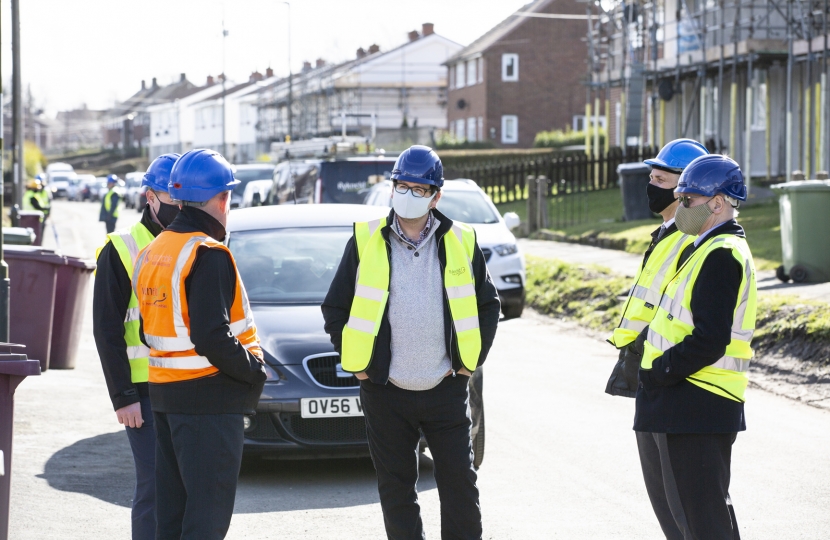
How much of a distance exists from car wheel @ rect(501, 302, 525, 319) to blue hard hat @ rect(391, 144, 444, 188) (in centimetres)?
1005

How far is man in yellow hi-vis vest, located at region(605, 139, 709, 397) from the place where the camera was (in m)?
4.52

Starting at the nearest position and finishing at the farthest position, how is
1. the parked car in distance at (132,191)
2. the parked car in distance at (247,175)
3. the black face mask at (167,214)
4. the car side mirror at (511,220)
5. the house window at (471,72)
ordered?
the black face mask at (167,214) < the car side mirror at (511,220) < the parked car in distance at (247,175) < the parked car in distance at (132,191) < the house window at (471,72)

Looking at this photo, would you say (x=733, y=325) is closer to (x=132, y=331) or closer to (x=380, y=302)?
(x=380, y=302)

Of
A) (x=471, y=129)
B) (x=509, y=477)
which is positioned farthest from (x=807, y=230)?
(x=471, y=129)

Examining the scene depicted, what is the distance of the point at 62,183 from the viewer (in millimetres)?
78938

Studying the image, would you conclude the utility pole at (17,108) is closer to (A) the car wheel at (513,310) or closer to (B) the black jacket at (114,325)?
(A) the car wheel at (513,310)

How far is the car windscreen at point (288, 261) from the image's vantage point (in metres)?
7.79

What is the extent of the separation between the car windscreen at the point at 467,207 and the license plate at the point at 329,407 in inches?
336

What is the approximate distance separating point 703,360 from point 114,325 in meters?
2.29

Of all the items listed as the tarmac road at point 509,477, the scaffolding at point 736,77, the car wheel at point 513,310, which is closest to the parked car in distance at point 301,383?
the tarmac road at point 509,477

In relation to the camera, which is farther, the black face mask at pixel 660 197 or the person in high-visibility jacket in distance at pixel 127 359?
the black face mask at pixel 660 197

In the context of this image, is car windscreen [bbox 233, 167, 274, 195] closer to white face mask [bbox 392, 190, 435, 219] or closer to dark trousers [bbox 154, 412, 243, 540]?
white face mask [bbox 392, 190, 435, 219]

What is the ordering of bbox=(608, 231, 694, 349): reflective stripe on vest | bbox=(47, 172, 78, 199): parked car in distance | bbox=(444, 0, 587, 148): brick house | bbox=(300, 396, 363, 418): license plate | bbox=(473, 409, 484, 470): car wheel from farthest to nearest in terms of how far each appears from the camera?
bbox=(47, 172, 78, 199): parked car in distance < bbox=(444, 0, 587, 148): brick house < bbox=(473, 409, 484, 470): car wheel < bbox=(300, 396, 363, 418): license plate < bbox=(608, 231, 694, 349): reflective stripe on vest

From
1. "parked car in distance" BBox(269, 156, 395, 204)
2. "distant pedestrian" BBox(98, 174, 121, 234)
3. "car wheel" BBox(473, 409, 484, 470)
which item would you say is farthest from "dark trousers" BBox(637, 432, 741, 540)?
"distant pedestrian" BBox(98, 174, 121, 234)
